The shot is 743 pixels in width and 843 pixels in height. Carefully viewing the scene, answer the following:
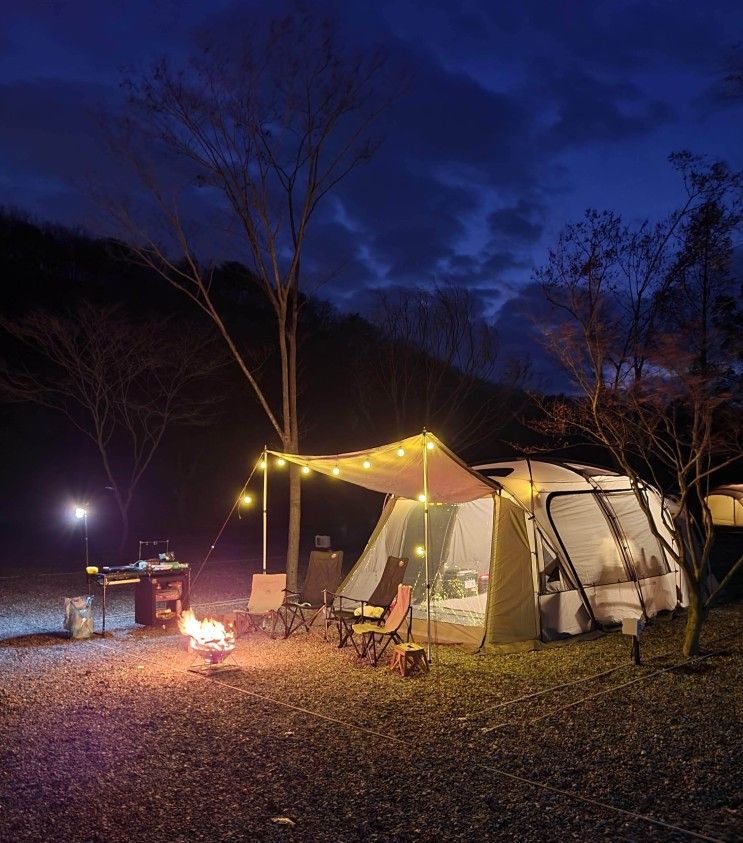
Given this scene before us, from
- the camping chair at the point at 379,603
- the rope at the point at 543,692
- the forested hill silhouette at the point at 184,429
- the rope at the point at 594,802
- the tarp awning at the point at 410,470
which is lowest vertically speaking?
the rope at the point at 594,802

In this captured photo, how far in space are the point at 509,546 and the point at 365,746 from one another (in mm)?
3202

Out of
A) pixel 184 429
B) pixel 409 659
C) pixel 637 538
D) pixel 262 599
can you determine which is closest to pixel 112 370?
pixel 184 429

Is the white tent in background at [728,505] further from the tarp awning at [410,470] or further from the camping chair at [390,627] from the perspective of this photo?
the camping chair at [390,627]

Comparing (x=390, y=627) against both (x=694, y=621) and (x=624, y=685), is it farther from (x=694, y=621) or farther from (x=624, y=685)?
(x=694, y=621)

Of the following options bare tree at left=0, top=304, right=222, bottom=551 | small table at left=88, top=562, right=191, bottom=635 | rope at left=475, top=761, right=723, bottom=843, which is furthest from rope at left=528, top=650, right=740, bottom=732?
bare tree at left=0, top=304, right=222, bottom=551

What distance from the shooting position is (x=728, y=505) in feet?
61.1

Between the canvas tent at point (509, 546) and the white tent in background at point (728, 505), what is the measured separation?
11.1 metres

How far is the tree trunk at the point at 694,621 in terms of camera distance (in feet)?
20.9

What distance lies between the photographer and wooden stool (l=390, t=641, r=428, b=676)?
584 cm

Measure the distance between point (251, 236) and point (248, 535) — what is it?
11823mm

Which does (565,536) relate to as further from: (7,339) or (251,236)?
(7,339)

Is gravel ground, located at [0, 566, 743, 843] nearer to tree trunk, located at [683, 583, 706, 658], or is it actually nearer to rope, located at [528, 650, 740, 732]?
rope, located at [528, 650, 740, 732]

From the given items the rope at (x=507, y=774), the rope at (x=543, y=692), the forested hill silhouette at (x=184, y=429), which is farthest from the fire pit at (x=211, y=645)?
the forested hill silhouette at (x=184, y=429)

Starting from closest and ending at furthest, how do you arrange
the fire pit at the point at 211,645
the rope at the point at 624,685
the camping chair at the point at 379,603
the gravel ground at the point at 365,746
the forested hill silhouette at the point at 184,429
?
the gravel ground at the point at 365,746 → the rope at the point at 624,685 → the fire pit at the point at 211,645 → the camping chair at the point at 379,603 → the forested hill silhouette at the point at 184,429
